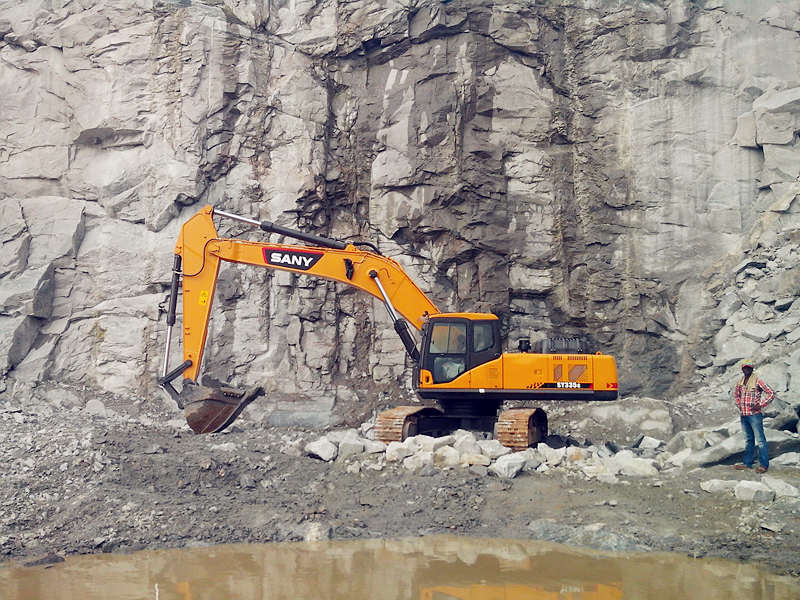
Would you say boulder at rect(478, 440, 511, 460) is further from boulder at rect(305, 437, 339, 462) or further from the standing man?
the standing man

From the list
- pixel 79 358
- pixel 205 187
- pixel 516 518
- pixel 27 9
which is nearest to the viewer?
pixel 516 518

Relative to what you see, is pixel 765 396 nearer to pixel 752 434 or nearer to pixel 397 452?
pixel 752 434

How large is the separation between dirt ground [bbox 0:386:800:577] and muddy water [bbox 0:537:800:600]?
26 cm

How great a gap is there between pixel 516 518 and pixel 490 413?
376 centimetres

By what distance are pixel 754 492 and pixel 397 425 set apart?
173 inches

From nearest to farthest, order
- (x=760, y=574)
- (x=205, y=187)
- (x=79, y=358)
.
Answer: (x=760, y=574), (x=79, y=358), (x=205, y=187)

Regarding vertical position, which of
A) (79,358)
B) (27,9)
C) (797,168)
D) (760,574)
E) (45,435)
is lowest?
(760,574)

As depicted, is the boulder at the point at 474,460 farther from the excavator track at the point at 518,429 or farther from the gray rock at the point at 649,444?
the gray rock at the point at 649,444

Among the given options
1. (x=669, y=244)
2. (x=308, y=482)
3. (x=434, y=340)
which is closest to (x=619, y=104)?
(x=669, y=244)

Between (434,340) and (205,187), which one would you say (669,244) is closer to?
(434,340)

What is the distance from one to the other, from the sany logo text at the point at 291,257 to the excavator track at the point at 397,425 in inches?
94.6

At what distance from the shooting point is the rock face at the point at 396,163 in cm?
1495

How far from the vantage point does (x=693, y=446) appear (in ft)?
33.2

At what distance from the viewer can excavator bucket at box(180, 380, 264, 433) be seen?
1070 cm
